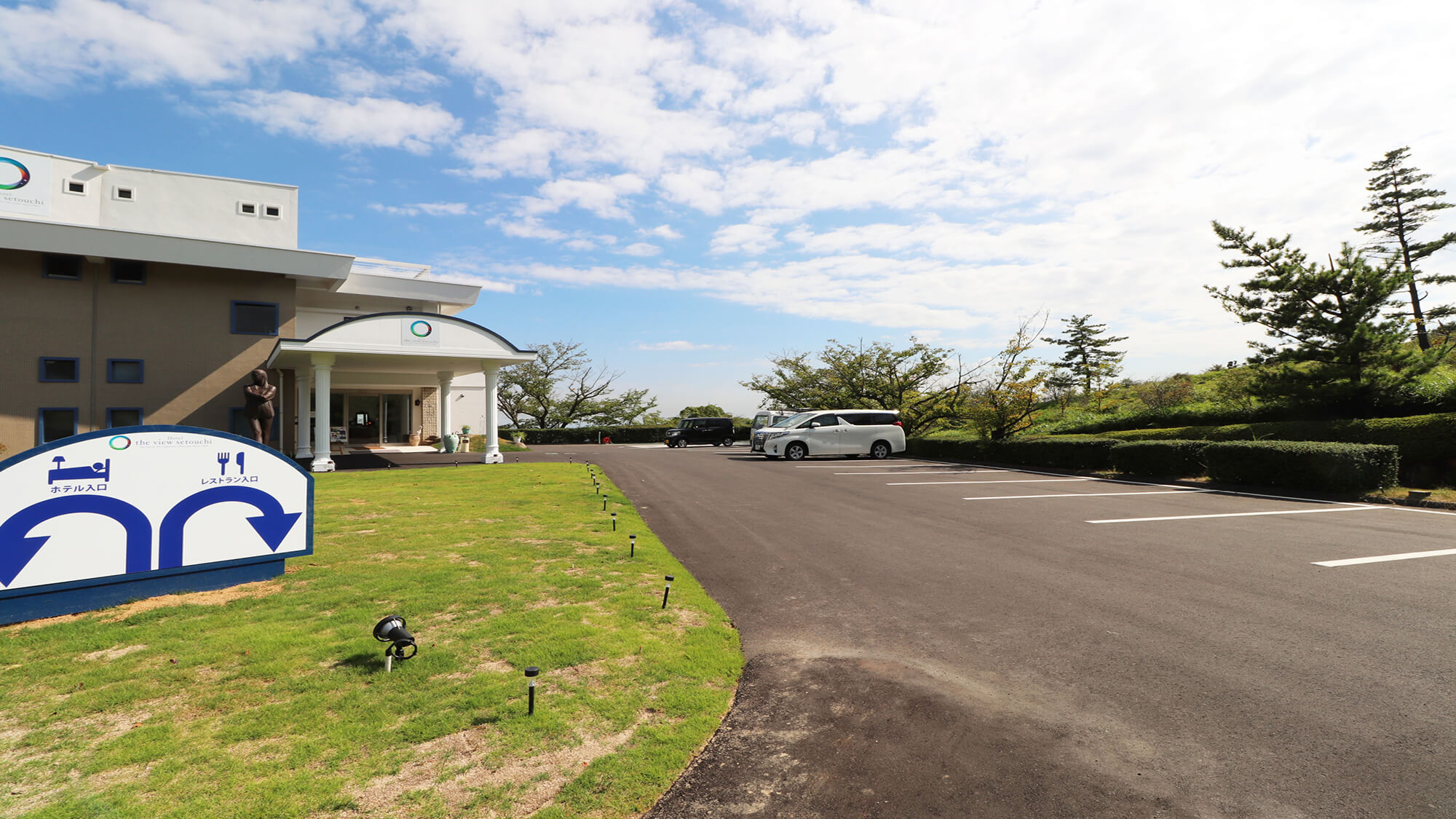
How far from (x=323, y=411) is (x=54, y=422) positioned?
7.55m

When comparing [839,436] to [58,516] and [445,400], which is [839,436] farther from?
[58,516]

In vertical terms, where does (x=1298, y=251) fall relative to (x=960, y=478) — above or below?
above

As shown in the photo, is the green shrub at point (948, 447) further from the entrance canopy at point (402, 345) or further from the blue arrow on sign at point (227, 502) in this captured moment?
the blue arrow on sign at point (227, 502)

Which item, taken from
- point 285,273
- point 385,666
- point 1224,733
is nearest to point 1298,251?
point 1224,733

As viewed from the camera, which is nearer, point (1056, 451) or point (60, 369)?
point (60, 369)

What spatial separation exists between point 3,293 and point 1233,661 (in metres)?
26.8

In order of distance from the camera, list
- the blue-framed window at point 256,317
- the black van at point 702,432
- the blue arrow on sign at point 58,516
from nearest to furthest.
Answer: the blue arrow on sign at point 58,516
the blue-framed window at point 256,317
the black van at point 702,432

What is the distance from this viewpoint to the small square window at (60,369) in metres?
17.4

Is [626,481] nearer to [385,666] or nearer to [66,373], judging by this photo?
[385,666]

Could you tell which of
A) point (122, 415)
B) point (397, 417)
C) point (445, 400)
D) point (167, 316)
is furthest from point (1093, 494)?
point (397, 417)

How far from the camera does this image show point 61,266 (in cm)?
1781

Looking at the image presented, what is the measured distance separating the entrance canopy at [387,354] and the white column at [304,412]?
0.02m

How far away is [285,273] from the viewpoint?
63.7 ft

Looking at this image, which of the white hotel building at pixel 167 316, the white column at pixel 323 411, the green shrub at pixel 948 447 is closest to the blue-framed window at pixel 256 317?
the white hotel building at pixel 167 316
